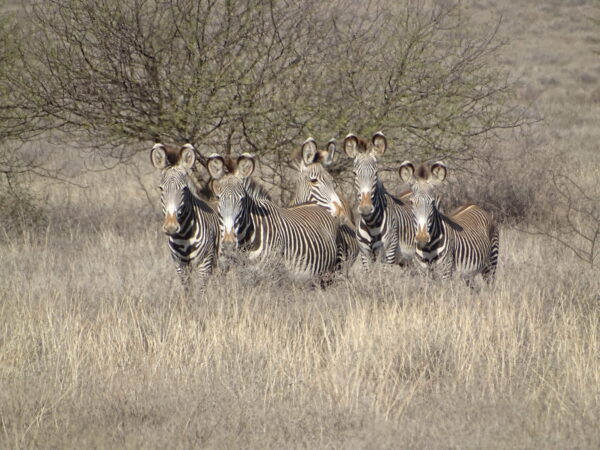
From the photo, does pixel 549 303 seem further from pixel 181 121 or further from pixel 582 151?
pixel 582 151

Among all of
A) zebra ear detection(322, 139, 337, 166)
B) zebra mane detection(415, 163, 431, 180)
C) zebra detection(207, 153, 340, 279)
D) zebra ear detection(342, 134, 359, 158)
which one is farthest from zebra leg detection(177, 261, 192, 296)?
zebra ear detection(322, 139, 337, 166)

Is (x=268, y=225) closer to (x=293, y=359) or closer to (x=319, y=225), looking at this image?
(x=319, y=225)

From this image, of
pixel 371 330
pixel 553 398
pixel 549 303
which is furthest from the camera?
pixel 549 303

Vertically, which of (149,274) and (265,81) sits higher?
(265,81)

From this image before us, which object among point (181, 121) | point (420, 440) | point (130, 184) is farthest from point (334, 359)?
point (130, 184)

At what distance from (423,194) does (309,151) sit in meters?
2.19

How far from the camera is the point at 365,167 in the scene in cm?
941

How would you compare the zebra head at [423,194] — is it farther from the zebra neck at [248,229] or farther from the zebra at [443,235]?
the zebra neck at [248,229]

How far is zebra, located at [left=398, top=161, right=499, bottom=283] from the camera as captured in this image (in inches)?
351

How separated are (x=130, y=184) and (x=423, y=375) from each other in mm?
12717

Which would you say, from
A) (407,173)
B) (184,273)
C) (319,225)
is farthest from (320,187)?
(184,273)

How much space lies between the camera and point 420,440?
510 cm

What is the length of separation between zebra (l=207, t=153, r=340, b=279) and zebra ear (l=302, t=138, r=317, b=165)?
0.66 meters

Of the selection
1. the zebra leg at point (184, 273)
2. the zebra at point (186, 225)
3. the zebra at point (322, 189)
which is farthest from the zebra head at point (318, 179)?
the zebra leg at point (184, 273)
